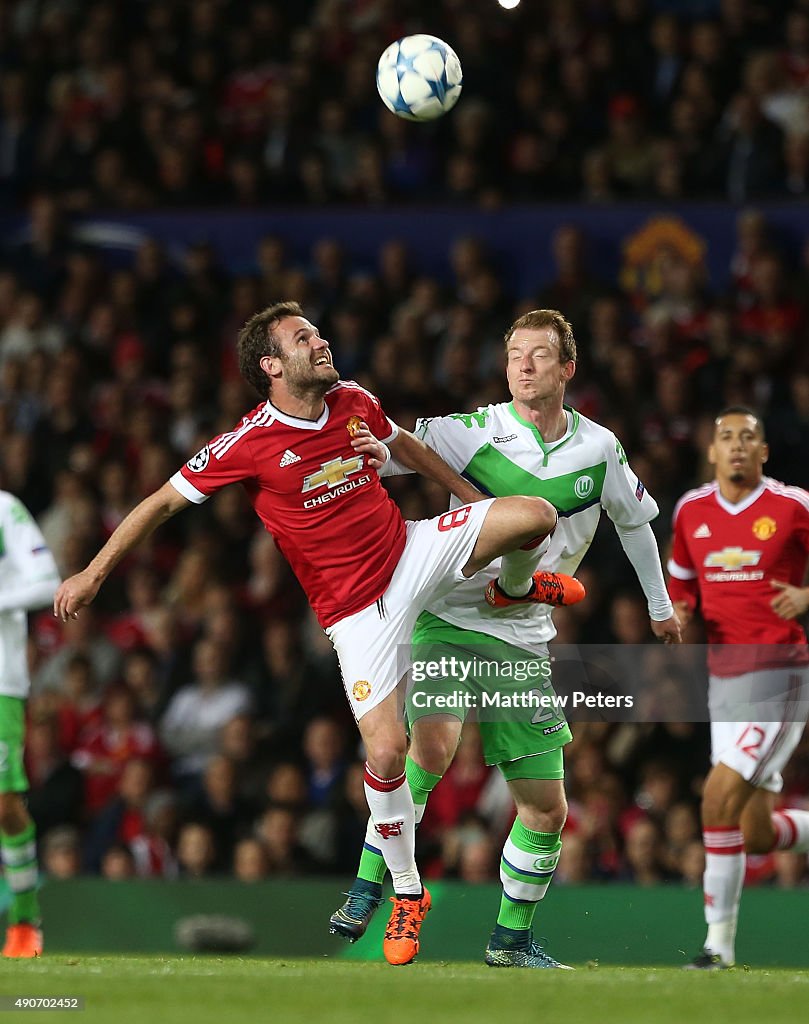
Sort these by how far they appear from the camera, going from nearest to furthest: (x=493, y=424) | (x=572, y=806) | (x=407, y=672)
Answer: (x=407, y=672) → (x=493, y=424) → (x=572, y=806)

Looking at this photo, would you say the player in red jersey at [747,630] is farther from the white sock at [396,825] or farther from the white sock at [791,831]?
the white sock at [396,825]

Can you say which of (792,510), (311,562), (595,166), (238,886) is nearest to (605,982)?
(311,562)

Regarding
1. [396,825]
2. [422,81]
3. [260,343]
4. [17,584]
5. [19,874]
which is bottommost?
[19,874]

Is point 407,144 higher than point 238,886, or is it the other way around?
point 407,144

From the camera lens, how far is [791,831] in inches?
329

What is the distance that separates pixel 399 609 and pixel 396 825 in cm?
83

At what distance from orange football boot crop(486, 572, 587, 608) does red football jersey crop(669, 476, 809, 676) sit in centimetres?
133

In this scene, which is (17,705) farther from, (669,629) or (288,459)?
(669,629)

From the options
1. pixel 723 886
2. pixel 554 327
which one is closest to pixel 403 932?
pixel 723 886

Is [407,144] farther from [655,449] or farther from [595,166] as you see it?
[655,449]

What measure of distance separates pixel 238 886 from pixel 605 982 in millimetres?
4460

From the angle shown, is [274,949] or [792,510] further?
[274,949]

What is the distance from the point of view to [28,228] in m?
14.0

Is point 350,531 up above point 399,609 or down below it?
above
